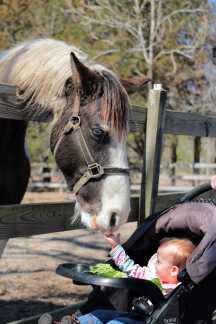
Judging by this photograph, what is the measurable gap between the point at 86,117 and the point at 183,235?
79 centimetres

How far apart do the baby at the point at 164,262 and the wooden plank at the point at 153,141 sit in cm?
98

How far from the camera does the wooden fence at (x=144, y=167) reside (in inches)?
106

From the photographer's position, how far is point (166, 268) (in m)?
2.44

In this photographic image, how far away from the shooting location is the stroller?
7.07 ft

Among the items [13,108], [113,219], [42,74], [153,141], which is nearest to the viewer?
[113,219]

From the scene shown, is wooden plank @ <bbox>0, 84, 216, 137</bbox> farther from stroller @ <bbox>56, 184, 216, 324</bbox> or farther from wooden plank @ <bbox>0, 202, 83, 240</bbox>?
stroller @ <bbox>56, 184, 216, 324</bbox>

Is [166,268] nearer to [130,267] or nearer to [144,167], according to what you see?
[130,267]

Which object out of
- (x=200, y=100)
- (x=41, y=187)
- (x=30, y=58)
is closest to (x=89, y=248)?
(x=30, y=58)

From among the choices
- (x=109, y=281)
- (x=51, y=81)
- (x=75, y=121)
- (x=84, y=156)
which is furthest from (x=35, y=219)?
(x=109, y=281)

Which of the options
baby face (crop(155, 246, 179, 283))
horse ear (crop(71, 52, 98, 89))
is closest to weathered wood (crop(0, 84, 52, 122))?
horse ear (crop(71, 52, 98, 89))

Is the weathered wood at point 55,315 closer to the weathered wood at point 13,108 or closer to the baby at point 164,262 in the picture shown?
the baby at point 164,262

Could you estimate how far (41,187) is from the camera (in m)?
18.3

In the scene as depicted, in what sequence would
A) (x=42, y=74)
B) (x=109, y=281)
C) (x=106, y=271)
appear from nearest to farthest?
(x=109, y=281)
(x=106, y=271)
(x=42, y=74)

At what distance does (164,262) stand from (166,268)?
0.03 metres
